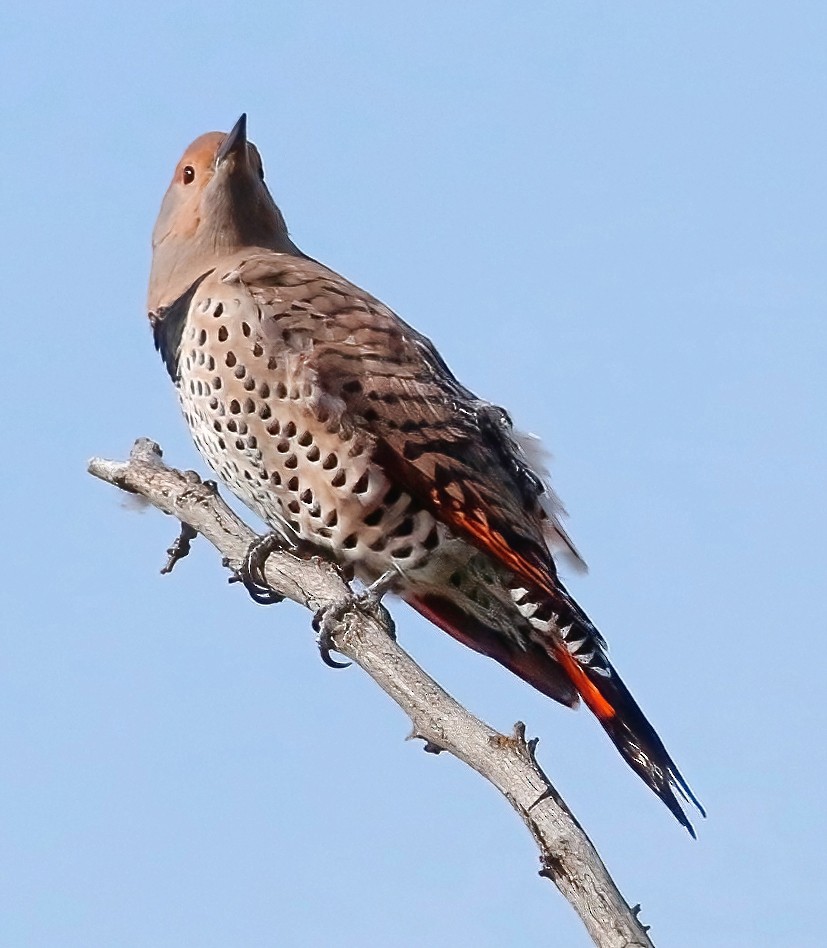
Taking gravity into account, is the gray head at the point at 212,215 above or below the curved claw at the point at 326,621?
above

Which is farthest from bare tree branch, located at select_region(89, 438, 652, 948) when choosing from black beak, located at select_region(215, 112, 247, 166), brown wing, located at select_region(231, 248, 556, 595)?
black beak, located at select_region(215, 112, 247, 166)

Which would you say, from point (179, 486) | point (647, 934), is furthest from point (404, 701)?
point (179, 486)

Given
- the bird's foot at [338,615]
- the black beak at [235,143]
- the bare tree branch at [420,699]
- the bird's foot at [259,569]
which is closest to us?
the bare tree branch at [420,699]

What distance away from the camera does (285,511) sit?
5695mm

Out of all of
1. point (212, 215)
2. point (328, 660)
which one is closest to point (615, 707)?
point (328, 660)

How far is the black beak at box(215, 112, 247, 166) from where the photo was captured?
662 cm

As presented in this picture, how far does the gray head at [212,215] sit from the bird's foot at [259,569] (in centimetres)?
133

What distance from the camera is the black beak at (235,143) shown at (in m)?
6.62

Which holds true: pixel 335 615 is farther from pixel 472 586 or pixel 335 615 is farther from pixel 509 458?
pixel 509 458

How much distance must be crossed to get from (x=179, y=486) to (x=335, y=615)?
75 cm

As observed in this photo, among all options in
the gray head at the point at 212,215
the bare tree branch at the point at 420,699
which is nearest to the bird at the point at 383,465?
the bare tree branch at the point at 420,699

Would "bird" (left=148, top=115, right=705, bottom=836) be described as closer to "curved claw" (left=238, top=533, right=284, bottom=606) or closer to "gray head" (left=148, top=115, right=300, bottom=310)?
"curved claw" (left=238, top=533, right=284, bottom=606)

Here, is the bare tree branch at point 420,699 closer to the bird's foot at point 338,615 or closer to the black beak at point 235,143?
the bird's foot at point 338,615

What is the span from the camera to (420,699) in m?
4.20
